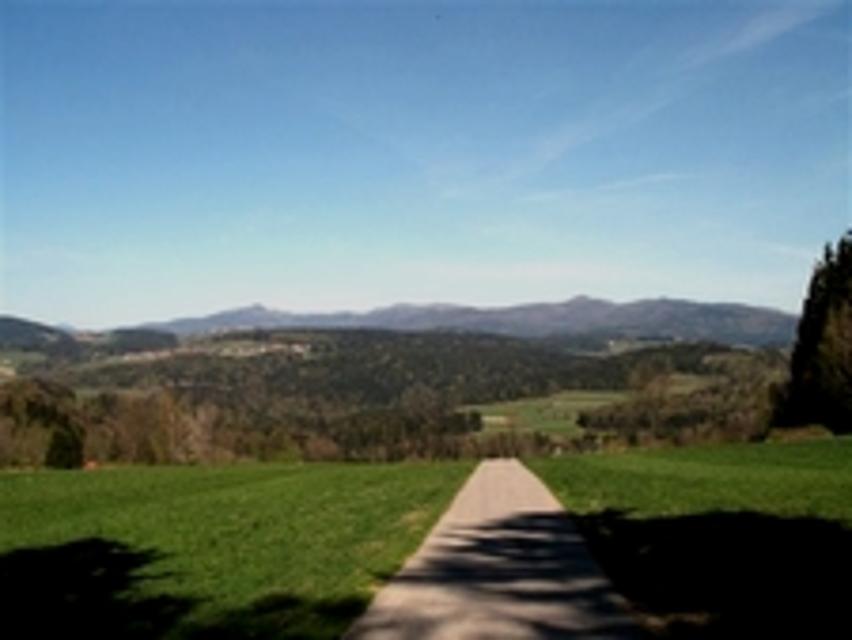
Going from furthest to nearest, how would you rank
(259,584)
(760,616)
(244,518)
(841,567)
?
(244,518) < (259,584) < (841,567) < (760,616)

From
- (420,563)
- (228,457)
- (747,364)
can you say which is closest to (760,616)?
(420,563)

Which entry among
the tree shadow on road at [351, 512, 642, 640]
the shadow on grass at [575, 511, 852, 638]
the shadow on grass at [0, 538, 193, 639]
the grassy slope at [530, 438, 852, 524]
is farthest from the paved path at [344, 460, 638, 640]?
the grassy slope at [530, 438, 852, 524]

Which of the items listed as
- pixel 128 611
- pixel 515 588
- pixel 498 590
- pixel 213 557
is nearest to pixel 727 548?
pixel 515 588

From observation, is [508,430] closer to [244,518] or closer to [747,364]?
[747,364]

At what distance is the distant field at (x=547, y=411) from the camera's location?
129 metres

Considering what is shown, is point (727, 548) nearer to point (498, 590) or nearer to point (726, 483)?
point (498, 590)

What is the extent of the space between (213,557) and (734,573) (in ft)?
36.3

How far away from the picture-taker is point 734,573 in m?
13.1

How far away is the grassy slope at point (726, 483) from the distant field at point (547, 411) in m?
72.5

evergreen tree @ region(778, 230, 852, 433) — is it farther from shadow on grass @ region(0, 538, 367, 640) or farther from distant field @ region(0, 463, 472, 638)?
shadow on grass @ region(0, 538, 367, 640)

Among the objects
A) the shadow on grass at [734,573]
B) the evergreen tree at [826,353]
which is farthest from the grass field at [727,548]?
the evergreen tree at [826,353]

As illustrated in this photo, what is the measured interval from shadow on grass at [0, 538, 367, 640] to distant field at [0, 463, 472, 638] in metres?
0.03

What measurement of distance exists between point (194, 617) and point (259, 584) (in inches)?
91.7

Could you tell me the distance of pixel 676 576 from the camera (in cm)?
1349
